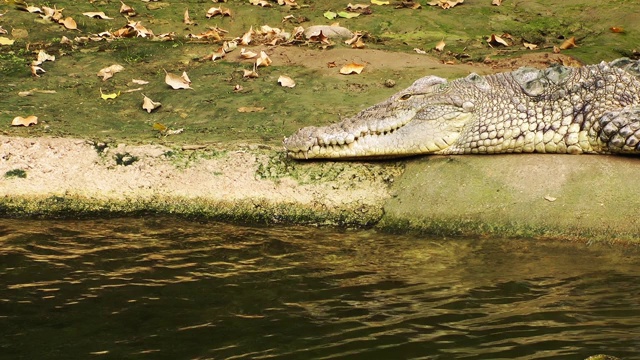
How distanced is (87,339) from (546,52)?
640 cm

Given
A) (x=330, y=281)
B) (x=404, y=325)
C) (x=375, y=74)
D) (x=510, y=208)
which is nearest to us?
(x=404, y=325)

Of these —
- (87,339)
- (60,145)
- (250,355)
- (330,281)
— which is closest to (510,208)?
(330,281)

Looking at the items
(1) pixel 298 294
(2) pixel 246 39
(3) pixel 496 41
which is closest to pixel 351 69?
(2) pixel 246 39

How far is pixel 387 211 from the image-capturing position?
6.54 meters

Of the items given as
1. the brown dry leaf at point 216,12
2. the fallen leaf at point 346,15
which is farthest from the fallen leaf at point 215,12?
the fallen leaf at point 346,15

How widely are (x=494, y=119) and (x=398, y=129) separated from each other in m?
0.78

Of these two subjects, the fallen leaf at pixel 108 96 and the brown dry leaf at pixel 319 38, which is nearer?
the fallen leaf at pixel 108 96

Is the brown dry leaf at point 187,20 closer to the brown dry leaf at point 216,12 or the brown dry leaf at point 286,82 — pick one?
the brown dry leaf at point 216,12

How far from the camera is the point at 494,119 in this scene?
7.11m

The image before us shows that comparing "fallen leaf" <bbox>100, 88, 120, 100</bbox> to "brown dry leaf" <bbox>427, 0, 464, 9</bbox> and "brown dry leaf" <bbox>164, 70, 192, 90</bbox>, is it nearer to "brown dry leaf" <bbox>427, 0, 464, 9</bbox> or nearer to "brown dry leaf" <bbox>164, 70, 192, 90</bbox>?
"brown dry leaf" <bbox>164, 70, 192, 90</bbox>

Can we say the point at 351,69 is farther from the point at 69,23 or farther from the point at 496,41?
the point at 69,23

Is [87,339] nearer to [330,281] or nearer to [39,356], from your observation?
[39,356]

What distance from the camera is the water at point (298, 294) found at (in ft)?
15.0

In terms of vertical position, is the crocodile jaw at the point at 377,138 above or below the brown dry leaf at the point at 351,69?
below
